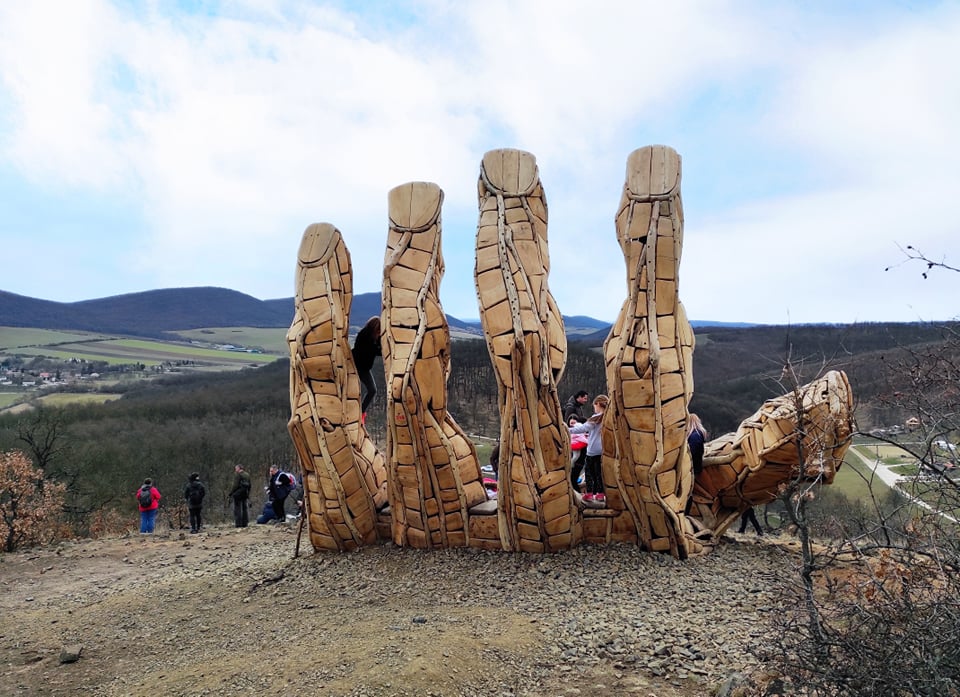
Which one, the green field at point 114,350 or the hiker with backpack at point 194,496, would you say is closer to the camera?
the hiker with backpack at point 194,496

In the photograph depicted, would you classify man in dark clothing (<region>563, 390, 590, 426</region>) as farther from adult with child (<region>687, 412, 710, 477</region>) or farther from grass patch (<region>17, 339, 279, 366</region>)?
grass patch (<region>17, 339, 279, 366</region>)

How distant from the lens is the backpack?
44.3 feet

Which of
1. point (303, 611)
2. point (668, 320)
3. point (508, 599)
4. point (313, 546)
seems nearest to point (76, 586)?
point (313, 546)

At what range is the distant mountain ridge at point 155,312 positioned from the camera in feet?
421

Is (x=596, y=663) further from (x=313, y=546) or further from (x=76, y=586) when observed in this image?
(x=76, y=586)

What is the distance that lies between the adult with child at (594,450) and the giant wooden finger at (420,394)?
1516 millimetres

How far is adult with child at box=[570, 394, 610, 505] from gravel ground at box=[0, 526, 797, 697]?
1045 mm

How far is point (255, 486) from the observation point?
96.4 ft

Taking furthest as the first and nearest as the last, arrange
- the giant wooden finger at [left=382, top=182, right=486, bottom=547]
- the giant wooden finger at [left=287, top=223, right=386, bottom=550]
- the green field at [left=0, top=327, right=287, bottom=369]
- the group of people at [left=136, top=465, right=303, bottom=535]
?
the green field at [left=0, top=327, right=287, bottom=369] < the group of people at [left=136, top=465, right=303, bottom=535] < the giant wooden finger at [left=287, top=223, right=386, bottom=550] < the giant wooden finger at [left=382, top=182, right=486, bottom=547]

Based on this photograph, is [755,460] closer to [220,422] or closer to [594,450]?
[594,450]

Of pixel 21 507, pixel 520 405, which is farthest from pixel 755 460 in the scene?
pixel 21 507

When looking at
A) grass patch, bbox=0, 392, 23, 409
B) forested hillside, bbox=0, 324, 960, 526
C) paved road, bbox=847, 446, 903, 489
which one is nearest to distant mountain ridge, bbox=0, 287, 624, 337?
grass patch, bbox=0, 392, 23, 409

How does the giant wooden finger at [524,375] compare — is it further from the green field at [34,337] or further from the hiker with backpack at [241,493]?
the green field at [34,337]

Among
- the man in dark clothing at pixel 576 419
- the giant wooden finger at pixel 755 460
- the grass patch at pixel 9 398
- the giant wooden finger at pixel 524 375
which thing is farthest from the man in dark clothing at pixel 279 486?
the grass patch at pixel 9 398
